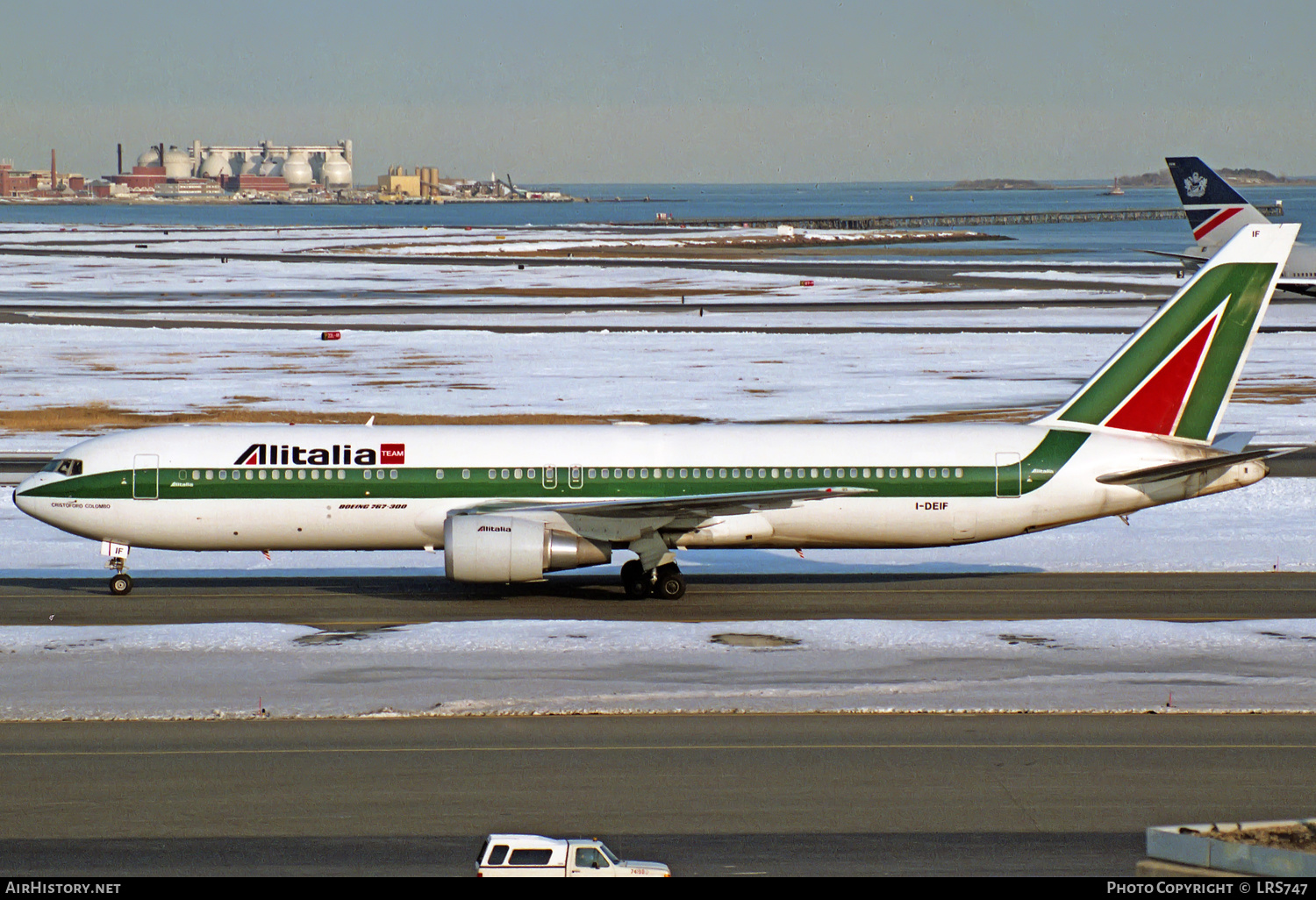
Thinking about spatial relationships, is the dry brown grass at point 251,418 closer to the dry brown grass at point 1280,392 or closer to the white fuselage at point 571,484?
the white fuselage at point 571,484

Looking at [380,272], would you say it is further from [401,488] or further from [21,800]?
[21,800]

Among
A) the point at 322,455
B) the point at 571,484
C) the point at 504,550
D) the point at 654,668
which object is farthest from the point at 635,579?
the point at 322,455

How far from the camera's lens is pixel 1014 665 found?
26938 mm

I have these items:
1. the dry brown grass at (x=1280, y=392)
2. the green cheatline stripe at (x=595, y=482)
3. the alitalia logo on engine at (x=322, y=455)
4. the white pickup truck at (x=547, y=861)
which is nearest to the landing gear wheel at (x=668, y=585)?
the green cheatline stripe at (x=595, y=482)

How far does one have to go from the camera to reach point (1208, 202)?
106562mm

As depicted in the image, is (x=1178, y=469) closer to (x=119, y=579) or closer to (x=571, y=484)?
(x=571, y=484)

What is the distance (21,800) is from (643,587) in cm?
1624

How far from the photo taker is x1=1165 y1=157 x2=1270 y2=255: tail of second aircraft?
10406cm

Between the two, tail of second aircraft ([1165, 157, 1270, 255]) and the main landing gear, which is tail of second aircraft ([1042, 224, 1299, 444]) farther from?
tail of second aircraft ([1165, 157, 1270, 255])

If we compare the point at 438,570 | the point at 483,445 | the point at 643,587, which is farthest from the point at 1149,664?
the point at 438,570

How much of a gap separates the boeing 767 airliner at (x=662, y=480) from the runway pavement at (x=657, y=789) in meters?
10.2

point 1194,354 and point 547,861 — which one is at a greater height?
point 1194,354

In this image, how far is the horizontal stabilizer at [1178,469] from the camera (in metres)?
32.5

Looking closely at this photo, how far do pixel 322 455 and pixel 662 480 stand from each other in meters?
7.71
